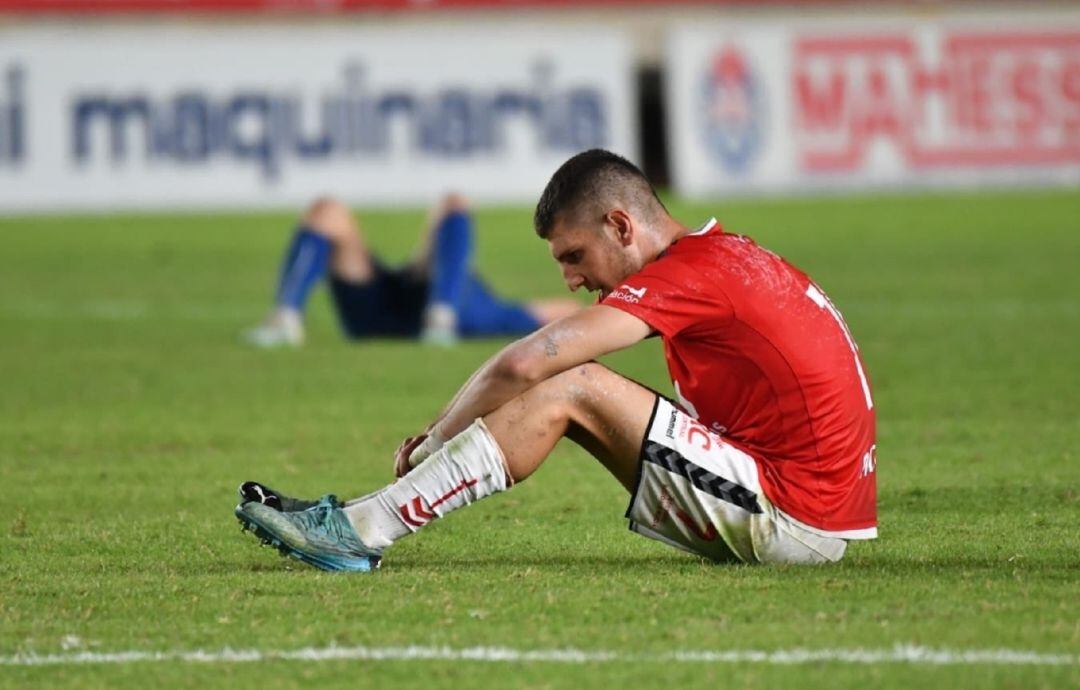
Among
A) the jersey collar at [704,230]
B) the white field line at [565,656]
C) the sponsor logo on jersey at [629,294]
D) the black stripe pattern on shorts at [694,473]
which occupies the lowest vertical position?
the white field line at [565,656]

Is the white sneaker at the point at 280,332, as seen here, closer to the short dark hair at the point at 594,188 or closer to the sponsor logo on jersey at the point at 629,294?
the short dark hair at the point at 594,188

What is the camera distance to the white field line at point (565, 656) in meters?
4.38

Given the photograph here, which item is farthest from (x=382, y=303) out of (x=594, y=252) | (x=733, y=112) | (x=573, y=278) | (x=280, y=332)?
(x=733, y=112)

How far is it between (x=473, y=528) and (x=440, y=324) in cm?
629

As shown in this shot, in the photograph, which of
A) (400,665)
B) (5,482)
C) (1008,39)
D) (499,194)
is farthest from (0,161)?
(400,665)

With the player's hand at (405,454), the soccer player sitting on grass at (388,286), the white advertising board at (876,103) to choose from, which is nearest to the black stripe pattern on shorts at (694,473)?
the player's hand at (405,454)

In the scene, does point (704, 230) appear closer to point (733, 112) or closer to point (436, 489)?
point (436, 489)

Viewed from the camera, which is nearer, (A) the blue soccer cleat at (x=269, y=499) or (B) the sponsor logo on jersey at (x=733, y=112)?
(A) the blue soccer cleat at (x=269, y=499)

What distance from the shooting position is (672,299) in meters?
5.21

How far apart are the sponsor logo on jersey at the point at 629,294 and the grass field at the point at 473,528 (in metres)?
0.77

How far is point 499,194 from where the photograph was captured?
69.5 feet

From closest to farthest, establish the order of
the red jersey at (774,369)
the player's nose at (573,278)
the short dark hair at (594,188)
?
the red jersey at (774,369), the short dark hair at (594,188), the player's nose at (573,278)

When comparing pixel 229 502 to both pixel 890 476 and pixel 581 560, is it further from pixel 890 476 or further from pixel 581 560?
pixel 890 476

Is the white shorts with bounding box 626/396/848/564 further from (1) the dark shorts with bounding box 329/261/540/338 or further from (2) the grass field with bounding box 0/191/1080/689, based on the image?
(1) the dark shorts with bounding box 329/261/540/338
